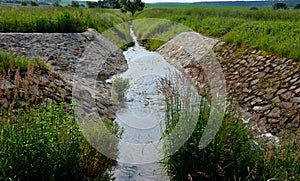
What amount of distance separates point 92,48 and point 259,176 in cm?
1211

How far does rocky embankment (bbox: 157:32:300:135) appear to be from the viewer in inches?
282

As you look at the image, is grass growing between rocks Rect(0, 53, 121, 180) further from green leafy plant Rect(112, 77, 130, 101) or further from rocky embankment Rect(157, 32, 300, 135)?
green leafy plant Rect(112, 77, 130, 101)

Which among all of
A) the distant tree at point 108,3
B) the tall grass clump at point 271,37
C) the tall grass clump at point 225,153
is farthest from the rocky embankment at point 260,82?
the distant tree at point 108,3

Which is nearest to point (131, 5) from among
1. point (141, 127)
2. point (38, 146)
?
point (141, 127)

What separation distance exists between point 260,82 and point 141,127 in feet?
12.8

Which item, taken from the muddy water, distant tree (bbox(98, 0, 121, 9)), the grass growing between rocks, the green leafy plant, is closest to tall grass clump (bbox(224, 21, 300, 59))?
the muddy water

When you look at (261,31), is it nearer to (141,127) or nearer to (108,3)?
(141,127)

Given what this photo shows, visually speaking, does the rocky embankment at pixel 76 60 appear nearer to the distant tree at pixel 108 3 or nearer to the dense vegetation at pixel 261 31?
the dense vegetation at pixel 261 31

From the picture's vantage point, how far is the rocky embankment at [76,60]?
887 centimetres

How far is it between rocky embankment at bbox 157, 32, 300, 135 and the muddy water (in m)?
1.64

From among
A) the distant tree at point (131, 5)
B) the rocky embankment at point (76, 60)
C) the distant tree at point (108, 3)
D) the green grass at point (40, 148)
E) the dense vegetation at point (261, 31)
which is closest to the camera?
the green grass at point (40, 148)

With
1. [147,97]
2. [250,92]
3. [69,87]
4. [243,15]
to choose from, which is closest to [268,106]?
[250,92]

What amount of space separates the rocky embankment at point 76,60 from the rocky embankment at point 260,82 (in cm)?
312

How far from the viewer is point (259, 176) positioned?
4.22 metres
